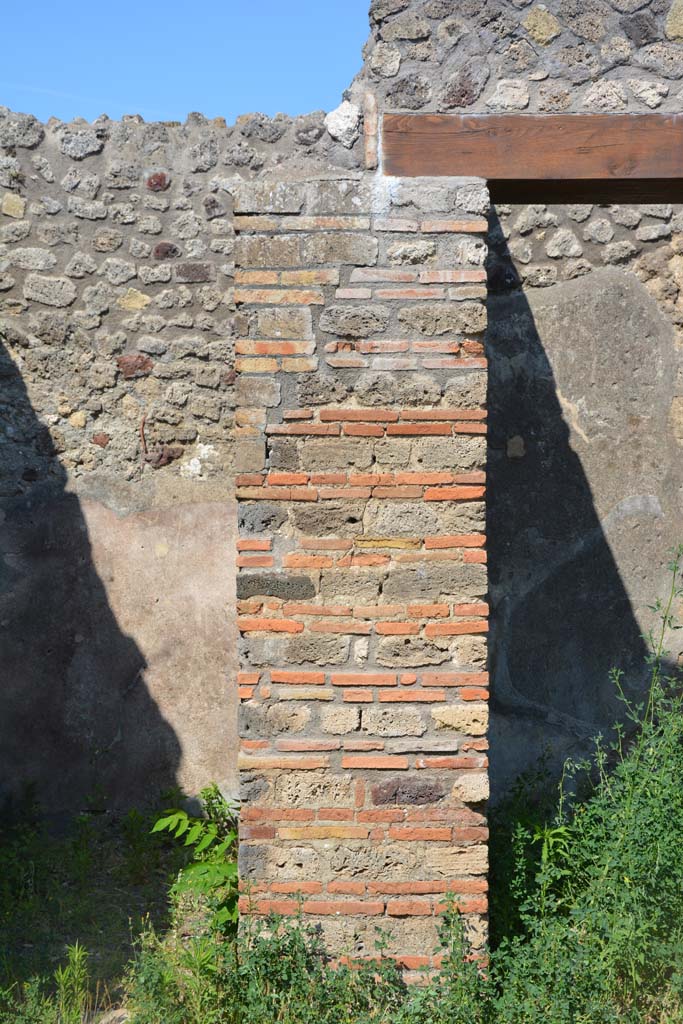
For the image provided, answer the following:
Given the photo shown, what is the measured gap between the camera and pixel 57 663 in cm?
525

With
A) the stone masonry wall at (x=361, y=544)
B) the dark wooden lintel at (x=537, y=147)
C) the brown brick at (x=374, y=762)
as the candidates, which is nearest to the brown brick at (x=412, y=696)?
the stone masonry wall at (x=361, y=544)

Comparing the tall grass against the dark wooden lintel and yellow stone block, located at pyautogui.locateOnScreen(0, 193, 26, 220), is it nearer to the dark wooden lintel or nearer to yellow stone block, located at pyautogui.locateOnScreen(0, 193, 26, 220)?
the dark wooden lintel

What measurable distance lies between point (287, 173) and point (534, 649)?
2923 mm

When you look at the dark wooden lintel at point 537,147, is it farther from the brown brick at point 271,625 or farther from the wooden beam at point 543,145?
the brown brick at point 271,625

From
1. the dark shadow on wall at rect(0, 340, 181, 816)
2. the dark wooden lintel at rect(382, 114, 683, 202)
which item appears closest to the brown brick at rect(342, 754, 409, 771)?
the dark wooden lintel at rect(382, 114, 683, 202)

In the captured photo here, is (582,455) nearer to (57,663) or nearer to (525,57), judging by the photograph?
(525,57)

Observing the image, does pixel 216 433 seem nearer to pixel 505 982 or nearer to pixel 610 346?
pixel 610 346

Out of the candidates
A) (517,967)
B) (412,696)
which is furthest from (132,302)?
(517,967)

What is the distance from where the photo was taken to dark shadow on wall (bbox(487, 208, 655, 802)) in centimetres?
526

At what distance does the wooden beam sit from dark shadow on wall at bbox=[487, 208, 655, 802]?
1.85 m

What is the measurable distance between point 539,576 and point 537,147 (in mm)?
2482

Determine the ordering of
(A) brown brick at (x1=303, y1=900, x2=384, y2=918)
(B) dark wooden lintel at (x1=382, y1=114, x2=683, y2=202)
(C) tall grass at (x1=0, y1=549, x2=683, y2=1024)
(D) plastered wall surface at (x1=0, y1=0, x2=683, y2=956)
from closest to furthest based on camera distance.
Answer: (C) tall grass at (x1=0, y1=549, x2=683, y2=1024) < (A) brown brick at (x1=303, y1=900, x2=384, y2=918) < (B) dark wooden lintel at (x1=382, y1=114, x2=683, y2=202) < (D) plastered wall surface at (x1=0, y1=0, x2=683, y2=956)

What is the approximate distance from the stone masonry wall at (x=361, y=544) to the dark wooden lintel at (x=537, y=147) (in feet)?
0.30

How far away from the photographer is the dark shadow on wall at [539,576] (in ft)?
17.3
